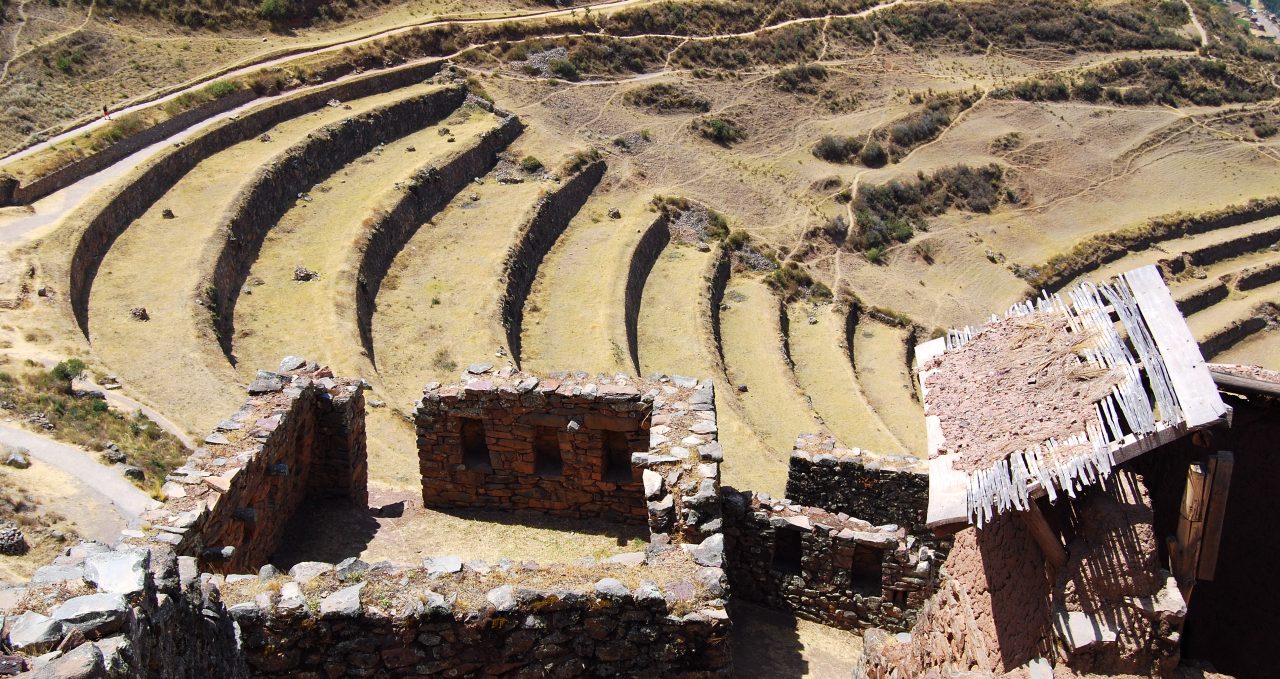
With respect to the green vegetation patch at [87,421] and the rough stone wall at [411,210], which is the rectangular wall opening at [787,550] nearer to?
the green vegetation patch at [87,421]

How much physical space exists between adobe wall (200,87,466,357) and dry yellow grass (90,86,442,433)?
22.2 inches

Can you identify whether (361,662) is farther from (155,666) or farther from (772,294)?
(772,294)

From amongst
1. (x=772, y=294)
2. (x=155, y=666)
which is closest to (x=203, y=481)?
(x=155, y=666)

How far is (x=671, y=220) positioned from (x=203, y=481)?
117 feet

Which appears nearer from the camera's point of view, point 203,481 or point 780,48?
point 203,481

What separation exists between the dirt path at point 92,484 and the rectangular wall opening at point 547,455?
6.19 metres

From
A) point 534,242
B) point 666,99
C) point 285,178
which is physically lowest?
point 534,242

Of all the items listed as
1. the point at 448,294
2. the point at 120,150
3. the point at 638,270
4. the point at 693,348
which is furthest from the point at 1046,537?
the point at 120,150

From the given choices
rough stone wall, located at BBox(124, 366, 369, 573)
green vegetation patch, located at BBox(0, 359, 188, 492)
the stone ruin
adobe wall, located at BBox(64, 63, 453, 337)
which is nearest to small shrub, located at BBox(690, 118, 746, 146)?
adobe wall, located at BBox(64, 63, 453, 337)

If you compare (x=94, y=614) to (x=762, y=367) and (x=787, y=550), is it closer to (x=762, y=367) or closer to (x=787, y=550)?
(x=787, y=550)

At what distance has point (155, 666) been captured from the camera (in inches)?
259

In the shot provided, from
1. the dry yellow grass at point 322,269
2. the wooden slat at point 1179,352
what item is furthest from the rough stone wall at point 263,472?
the dry yellow grass at point 322,269

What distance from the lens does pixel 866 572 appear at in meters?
13.5

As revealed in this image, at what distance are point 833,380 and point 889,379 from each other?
3.46m
